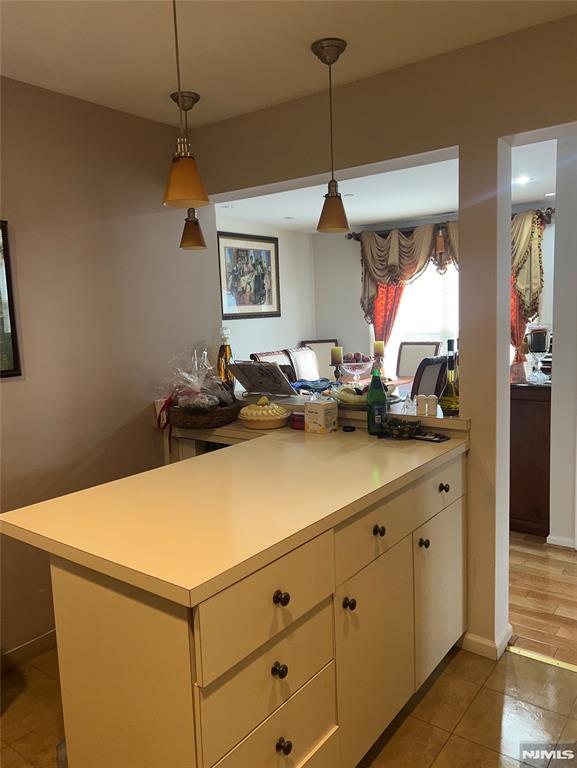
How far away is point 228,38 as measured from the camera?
1910 millimetres

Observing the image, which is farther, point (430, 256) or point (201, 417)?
point (430, 256)

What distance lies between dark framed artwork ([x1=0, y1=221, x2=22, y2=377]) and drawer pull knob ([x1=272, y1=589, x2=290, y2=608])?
1.46 metres

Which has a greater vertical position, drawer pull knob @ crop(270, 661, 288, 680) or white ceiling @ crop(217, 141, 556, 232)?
white ceiling @ crop(217, 141, 556, 232)

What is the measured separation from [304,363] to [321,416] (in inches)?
167

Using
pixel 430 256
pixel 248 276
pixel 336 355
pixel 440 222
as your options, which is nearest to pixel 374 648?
pixel 336 355

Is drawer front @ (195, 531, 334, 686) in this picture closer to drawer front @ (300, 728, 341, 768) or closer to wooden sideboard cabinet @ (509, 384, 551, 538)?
drawer front @ (300, 728, 341, 768)

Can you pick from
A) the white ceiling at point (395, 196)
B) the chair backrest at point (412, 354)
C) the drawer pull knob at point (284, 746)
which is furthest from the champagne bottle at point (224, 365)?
the chair backrest at point (412, 354)

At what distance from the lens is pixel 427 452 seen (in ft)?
6.70

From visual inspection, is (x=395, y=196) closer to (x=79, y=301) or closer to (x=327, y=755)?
(x=79, y=301)

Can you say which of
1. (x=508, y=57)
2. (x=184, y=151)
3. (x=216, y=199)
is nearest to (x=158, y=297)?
(x=216, y=199)

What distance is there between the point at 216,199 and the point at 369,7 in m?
1.30

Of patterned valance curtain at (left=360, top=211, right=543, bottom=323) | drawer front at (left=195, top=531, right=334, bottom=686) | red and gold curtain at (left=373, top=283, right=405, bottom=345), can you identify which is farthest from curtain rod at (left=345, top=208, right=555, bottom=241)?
drawer front at (left=195, top=531, right=334, bottom=686)

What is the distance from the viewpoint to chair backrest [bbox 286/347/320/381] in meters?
6.45

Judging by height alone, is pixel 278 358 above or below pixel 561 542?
above
